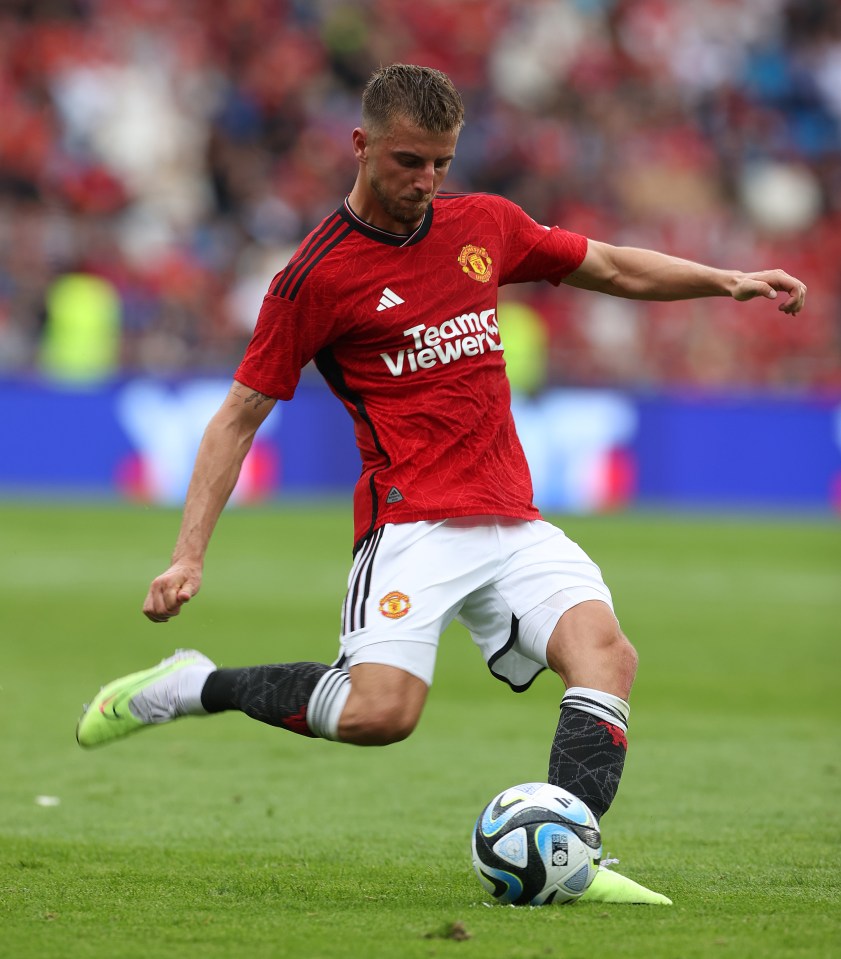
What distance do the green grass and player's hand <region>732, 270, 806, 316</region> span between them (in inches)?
67.5

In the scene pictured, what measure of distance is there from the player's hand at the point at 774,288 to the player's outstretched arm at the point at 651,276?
11 mm

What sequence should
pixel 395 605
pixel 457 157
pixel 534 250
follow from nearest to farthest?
pixel 395 605 < pixel 534 250 < pixel 457 157

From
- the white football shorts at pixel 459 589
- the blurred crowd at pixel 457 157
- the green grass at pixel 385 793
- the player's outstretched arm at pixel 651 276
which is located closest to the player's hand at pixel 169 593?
the white football shorts at pixel 459 589

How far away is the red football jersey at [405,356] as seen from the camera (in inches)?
191

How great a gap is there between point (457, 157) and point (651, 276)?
55.3 ft

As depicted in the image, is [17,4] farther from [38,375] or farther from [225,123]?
[38,375]

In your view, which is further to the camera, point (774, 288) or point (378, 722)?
point (774, 288)

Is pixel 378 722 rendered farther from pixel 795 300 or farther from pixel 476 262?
pixel 795 300

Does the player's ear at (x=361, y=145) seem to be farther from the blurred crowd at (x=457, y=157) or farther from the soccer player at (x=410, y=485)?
the blurred crowd at (x=457, y=157)

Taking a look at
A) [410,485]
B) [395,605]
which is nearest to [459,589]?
[395,605]

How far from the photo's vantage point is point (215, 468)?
4.85 m

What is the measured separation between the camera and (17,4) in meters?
21.3

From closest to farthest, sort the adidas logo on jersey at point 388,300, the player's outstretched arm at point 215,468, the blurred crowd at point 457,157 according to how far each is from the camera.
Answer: the player's outstretched arm at point 215,468 < the adidas logo on jersey at point 388,300 < the blurred crowd at point 457,157

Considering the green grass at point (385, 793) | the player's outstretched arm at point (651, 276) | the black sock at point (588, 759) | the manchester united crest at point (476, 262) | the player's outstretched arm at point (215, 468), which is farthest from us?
the player's outstretched arm at point (651, 276)
